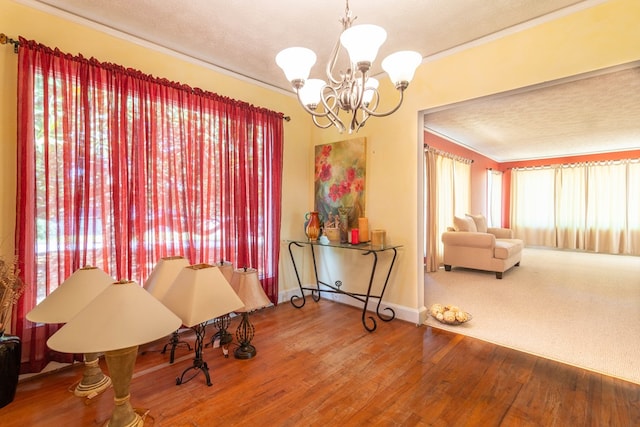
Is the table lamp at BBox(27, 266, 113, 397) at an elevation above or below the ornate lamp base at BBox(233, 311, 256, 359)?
above

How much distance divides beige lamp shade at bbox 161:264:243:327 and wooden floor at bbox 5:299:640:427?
1.95 feet

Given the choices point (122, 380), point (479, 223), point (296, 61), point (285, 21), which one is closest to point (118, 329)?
point (122, 380)

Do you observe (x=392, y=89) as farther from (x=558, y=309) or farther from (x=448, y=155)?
(x=448, y=155)

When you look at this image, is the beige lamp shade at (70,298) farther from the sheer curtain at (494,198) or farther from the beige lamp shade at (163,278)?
the sheer curtain at (494,198)

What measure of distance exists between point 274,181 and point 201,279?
1.83m

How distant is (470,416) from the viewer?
1665mm

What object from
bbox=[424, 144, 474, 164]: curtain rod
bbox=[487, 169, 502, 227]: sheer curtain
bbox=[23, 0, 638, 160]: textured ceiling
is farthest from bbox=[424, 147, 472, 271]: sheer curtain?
bbox=[23, 0, 638, 160]: textured ceiling

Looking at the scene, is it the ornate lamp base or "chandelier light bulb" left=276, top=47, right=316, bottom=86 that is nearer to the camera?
"chandelier light bulb" left=276, top=47, right=316, bottom=86

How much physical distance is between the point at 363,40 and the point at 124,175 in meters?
2.04

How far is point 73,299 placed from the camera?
5.15ft

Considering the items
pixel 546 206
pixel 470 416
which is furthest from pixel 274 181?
pixel 546 206

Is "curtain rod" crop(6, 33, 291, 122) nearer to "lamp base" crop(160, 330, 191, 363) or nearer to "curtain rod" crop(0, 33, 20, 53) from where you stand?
"curtain rod" crop(0, 33, 20, 53)

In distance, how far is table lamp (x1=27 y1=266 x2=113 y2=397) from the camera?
1.51 meters

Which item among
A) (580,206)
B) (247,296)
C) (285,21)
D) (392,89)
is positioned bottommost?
(247,296)
